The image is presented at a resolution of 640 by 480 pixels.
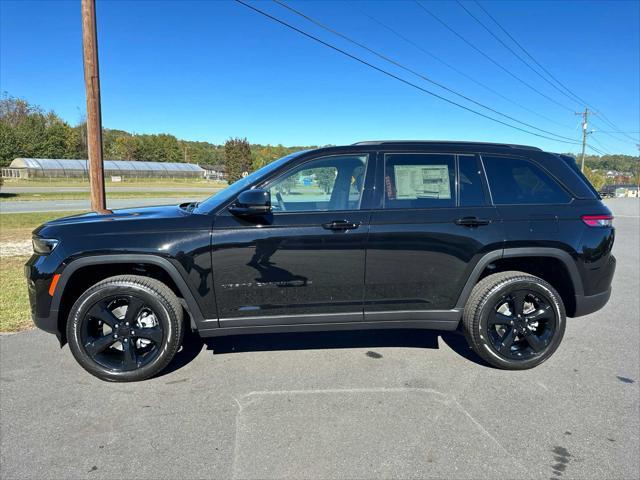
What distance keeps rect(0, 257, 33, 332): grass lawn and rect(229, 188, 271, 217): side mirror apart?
3.09m

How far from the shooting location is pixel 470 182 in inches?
144

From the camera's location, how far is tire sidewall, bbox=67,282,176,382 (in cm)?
328

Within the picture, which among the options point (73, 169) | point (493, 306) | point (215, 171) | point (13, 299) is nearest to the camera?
point (493, 306)

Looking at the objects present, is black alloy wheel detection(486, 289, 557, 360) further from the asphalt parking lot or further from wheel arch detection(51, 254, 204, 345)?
wheel arch detection(51, 254, 204, 345)

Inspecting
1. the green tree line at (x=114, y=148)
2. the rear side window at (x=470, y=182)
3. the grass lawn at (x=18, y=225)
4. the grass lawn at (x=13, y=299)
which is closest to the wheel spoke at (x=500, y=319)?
the rear side window at (x=470, y=182)

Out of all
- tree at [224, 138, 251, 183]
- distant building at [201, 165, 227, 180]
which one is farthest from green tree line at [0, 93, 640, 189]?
distant building at [201, 165, 227, 180]

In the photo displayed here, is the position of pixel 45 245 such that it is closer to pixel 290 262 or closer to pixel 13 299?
pixel 290 262

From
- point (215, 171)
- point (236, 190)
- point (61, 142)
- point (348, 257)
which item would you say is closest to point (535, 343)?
point (348, 257)

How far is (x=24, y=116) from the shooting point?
7538 centimetres

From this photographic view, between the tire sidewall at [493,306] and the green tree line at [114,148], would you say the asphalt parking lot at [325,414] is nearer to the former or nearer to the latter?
the tire sidewall at [493,306]

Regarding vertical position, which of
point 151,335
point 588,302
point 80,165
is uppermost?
point 80,165

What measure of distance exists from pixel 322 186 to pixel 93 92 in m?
5.51

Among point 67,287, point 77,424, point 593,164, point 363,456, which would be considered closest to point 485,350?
point 363,456

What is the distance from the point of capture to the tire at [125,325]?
3295 mm
